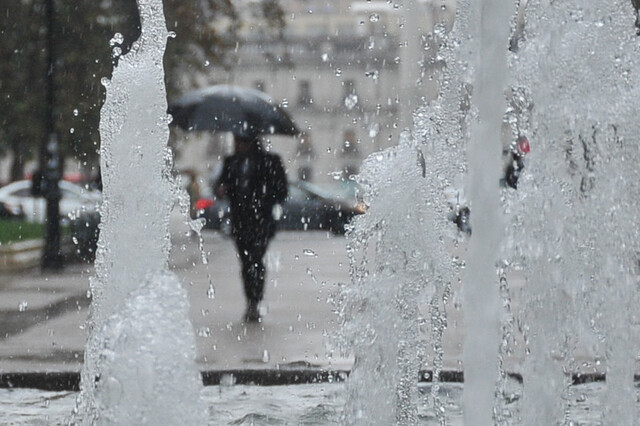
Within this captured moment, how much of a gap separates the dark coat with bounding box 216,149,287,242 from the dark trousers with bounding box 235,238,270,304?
45mm

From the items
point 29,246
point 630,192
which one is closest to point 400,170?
point 630,192

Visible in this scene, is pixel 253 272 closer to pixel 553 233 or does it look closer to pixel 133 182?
pixel 133 182

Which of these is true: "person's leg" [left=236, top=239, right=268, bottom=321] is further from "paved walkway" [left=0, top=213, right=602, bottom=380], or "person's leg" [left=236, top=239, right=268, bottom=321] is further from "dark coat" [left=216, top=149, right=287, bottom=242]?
"paved walkway" [left=0, top=213, right=602, bottom=380]

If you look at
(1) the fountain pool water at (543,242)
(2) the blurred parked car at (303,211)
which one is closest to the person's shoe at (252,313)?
(1) the fountain pool water at (543,242)

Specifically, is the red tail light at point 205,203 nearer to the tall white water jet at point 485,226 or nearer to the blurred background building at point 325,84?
the tall white water jet at point 485,226

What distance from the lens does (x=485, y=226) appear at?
3.74m

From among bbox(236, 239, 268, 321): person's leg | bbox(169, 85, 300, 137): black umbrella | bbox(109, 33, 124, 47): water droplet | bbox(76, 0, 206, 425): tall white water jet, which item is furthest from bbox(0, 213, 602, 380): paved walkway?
bbox(109, 33, 124, 47): water droplet

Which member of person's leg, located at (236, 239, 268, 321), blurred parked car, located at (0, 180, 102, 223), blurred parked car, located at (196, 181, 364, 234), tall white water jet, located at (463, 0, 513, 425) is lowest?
tall white water jet, located at (463, 0, 513, 425)

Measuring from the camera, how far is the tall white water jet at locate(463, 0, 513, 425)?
372 cm

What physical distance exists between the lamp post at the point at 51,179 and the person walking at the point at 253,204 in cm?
625

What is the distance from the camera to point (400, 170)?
16.9 feet

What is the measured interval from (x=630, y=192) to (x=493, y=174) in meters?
1.42

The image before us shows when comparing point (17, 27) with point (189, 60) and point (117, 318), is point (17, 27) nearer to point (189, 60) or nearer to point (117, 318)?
point (189, 60)

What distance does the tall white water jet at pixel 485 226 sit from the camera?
146 inches
